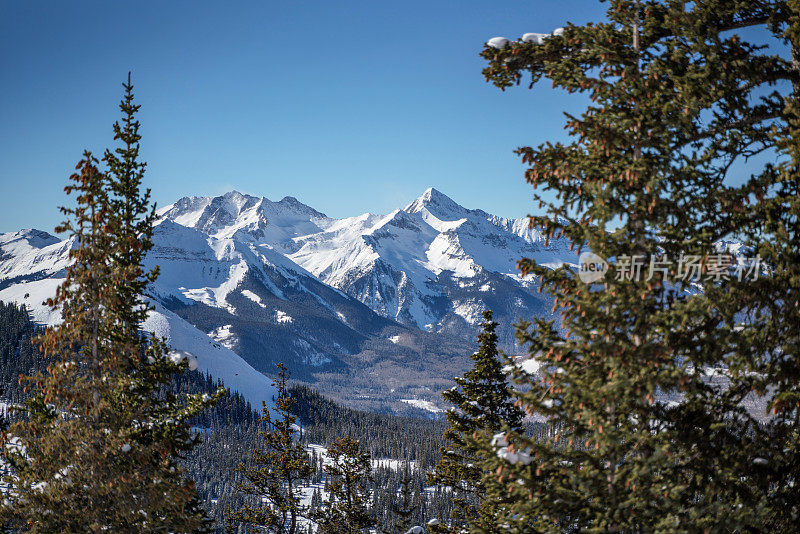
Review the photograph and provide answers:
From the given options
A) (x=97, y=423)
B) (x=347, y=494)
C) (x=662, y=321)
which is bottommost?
(x=347, y=494)

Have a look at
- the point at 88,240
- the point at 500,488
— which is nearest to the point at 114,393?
the point at 88,240

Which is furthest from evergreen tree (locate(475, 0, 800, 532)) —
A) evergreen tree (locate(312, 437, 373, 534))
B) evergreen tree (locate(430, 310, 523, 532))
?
evergreen tree (locate(312, 437, 373, 534))

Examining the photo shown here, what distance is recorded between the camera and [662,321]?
26.5 feet

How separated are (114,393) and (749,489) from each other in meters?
13.6

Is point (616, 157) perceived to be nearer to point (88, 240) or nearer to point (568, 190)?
point (568, 190)

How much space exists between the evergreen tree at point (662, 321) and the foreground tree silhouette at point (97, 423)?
9.12 m

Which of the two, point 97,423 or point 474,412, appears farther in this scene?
point 474,412

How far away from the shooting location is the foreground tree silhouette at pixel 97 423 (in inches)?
498

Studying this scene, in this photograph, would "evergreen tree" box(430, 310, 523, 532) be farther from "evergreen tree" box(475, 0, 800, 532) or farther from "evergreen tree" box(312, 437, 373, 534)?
"evergreen tree" box(475, 0, 800, 532)

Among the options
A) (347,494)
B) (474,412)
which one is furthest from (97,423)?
(347,494)

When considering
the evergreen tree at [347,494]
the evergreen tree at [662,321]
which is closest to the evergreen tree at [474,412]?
the evergreen tree at [347,494]

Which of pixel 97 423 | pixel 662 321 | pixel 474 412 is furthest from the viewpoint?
pixel 474 412

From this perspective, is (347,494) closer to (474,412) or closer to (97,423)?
(474,412)

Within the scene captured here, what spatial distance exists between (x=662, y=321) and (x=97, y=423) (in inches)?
501
